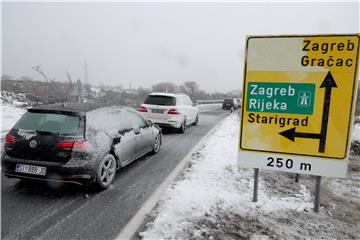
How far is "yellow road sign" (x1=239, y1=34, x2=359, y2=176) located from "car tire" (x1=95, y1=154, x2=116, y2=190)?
2490 mm

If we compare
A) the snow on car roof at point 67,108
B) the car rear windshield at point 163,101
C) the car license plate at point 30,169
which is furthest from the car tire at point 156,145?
the car rear windshield at point 163,101

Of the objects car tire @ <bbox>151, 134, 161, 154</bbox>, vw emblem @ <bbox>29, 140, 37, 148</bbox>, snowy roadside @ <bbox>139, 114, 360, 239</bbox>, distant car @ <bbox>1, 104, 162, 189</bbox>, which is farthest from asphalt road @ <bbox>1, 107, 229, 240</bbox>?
car tire @ <bbox>151, 134, 161, 154</bbox>

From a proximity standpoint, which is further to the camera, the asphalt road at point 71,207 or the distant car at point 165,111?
the distant car at point 165,111

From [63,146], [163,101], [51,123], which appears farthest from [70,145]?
[163,101]

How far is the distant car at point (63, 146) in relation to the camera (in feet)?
15.2

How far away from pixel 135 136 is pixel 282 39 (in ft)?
12.3

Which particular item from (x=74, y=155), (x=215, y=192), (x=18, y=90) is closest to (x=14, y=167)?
(x=74, y=155)

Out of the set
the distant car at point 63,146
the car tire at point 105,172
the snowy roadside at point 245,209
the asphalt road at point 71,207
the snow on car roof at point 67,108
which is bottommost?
the asphalt road at point 71,207

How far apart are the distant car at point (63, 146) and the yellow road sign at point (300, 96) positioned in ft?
8.25

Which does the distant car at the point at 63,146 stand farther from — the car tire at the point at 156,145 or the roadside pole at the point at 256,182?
the roadside pole at the point at 256,182

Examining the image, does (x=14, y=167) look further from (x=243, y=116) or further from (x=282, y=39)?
→ (x=282, y=39)

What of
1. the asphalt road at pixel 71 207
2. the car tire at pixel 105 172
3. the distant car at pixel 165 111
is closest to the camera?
the asphalt road at pixel 71 207

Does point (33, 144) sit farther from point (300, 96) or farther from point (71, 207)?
point (300, 96)

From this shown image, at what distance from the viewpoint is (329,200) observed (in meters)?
5.23
